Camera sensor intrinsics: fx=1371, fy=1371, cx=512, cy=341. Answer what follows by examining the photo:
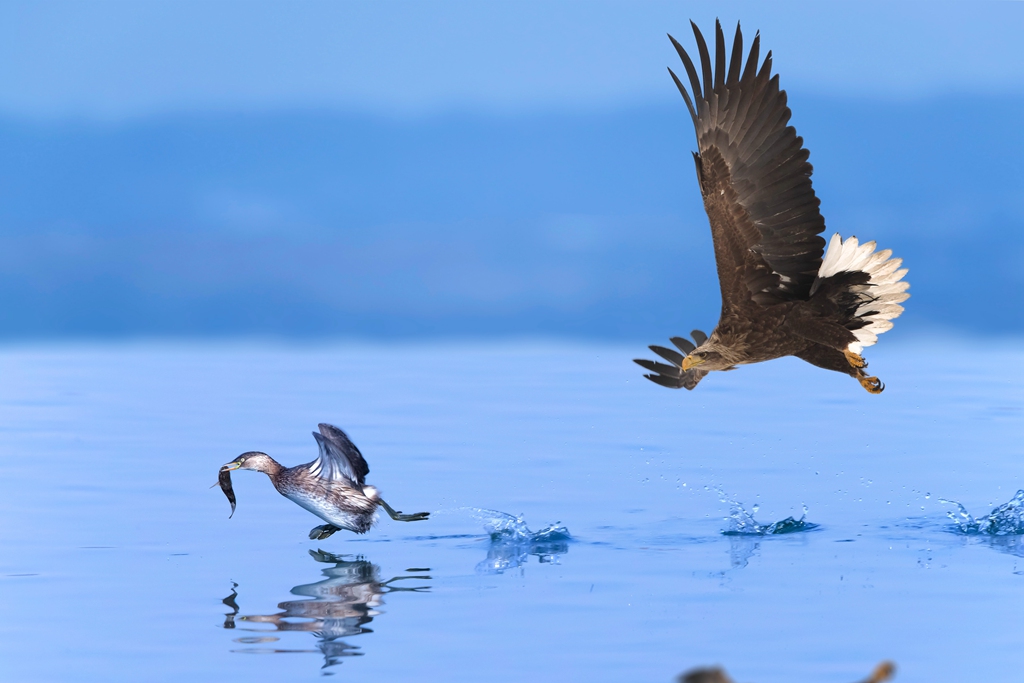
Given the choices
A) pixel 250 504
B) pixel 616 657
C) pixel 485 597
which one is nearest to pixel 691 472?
pixel 250 504

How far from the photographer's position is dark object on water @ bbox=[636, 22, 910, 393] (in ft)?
28.0

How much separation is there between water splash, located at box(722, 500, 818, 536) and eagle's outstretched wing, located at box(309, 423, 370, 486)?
2.89 meters

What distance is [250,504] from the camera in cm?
1249

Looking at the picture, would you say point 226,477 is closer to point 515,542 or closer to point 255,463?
point 255,463

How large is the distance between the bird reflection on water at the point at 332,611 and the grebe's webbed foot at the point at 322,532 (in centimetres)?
79

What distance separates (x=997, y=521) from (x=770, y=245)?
3.73m

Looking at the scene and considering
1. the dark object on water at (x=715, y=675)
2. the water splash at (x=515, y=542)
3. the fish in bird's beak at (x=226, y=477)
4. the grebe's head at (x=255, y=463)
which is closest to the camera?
the dark object on water at (x=715, y=675)

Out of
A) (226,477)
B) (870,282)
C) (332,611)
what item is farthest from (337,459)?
(870,282)

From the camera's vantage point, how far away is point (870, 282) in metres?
8.89

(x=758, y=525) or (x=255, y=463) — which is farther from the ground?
(x=255, y=463)

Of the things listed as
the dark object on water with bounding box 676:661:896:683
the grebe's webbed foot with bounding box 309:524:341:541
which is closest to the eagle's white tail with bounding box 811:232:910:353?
the grebe's webbed foot with bounding box 309:524:341:541

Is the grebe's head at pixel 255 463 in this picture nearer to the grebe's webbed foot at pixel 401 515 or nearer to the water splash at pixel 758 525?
the grebe's webbed foot at pixel 401 515

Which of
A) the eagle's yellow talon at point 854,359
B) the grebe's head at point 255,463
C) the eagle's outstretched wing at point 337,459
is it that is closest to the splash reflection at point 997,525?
the eagle's yellow talon at point 854,359

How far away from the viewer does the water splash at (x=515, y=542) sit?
32.1 feet
